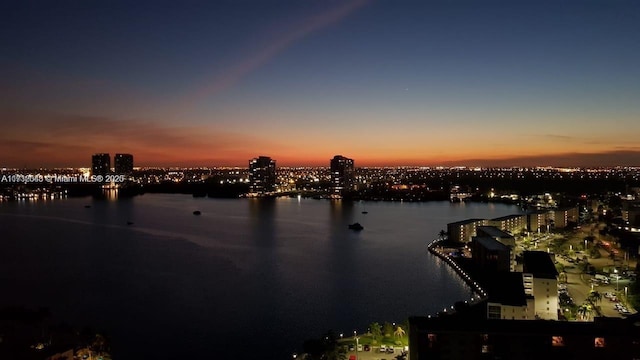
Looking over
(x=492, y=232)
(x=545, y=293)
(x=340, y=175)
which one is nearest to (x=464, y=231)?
(x=492, y=232)

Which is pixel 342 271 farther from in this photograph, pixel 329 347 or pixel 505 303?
pixel 329 347

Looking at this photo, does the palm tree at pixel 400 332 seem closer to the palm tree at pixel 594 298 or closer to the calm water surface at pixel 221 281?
the calm water surface at pixel 221 281

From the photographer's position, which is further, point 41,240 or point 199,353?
point 41,240

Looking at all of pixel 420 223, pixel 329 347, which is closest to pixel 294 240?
pixel 420 223

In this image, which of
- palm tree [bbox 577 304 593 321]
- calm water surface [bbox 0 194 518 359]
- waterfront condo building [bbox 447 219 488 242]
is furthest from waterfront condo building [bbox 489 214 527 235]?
palm tree [bbox 577 304 593 321]

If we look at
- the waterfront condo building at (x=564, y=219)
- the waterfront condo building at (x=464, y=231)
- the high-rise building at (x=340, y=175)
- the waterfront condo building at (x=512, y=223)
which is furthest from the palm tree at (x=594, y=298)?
the high-rise building at (x=340, y=175)

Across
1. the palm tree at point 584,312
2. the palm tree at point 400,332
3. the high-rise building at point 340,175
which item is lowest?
the palm tree at point 584,312

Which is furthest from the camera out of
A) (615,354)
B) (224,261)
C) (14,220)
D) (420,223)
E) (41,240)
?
(14,220)
